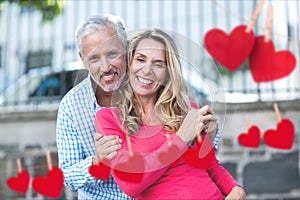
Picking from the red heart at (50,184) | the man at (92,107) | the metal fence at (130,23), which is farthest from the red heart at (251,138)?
the man at (92,107)

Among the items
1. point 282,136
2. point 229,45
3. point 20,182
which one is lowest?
point 20,182

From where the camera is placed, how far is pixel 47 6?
2945 mm

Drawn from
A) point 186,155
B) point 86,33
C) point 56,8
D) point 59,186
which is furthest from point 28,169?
point 186,155

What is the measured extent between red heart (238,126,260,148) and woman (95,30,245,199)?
159cm

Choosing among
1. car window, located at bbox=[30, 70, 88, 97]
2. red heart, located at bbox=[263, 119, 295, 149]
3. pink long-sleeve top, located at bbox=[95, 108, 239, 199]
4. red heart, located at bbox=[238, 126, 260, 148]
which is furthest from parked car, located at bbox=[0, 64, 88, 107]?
pink long-sleeve top, located at bbox=[95, 108, 239, 199]

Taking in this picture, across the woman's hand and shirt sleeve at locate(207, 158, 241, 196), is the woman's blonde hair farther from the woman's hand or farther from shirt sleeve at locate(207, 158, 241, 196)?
shirt sleeve at locate(207, 158, 241, 196)

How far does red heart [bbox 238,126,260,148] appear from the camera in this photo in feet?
8.19

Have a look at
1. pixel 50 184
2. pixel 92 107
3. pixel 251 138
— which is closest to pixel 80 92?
pixel 92 107

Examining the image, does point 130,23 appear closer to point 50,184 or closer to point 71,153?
point 50,184

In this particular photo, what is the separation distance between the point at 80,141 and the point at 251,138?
1593mm

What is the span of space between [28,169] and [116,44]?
6.22 ft

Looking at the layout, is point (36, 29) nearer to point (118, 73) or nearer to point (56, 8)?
point (56, 8)

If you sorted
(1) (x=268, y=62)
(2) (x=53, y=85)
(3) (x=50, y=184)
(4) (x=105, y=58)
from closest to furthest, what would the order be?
1. (4) (x=105, y=58)
2. (3) (x=50, y=184)
3. (1) (x=268, y=62)
4. (2) (x=53, y=85)

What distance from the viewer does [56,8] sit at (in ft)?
9.55
